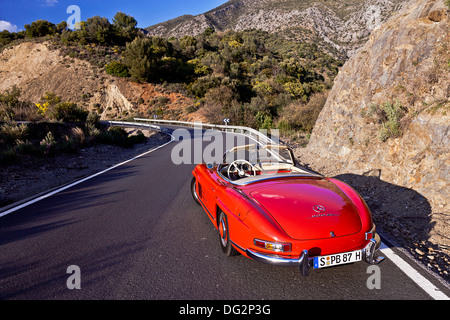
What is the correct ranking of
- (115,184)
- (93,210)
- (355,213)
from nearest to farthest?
(355,213), (93,210), (115,184)

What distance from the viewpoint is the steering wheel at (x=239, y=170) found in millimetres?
4398

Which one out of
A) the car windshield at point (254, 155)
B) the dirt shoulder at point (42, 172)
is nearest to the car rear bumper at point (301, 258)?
the car windshield at point (254, 155)

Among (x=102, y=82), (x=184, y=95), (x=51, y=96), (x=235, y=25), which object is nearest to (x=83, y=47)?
(x=102, y=82)

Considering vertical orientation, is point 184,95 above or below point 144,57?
below

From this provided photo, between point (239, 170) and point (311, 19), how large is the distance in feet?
273

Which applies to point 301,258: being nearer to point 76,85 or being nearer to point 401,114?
point 401,114

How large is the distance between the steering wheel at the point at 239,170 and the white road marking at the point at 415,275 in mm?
2092

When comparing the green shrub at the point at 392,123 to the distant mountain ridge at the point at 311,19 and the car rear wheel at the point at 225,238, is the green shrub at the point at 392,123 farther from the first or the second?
the distant mountain ridge at the point at 311,19

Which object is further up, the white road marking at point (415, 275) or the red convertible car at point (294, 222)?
the red convertible car at point (294, 222)

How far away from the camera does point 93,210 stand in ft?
16.8

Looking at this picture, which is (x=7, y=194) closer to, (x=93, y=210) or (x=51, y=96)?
(x=93, y=210)

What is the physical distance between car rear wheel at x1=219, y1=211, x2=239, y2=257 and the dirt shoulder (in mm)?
4691

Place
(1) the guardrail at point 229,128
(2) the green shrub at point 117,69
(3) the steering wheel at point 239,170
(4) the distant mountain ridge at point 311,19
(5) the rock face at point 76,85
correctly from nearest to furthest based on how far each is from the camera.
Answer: (3) the steering wheel at point 239,170
(1) the guardrail at point 229,128
(5) the rock face at point 76,85
(2) the green shrub at point 117,69
(4) the distant mountain ridge at point 311,19
